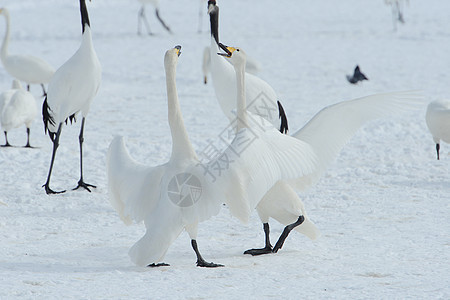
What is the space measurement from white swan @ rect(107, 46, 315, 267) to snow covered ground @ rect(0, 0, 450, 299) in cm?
25

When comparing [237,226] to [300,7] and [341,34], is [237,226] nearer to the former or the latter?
[341,34]

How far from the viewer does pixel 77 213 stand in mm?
6035

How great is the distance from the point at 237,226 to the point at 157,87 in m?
7.86

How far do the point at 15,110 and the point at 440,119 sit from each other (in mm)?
4637

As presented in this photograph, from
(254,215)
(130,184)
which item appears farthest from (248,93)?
(130,184)

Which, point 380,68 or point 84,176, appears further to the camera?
point 380,68

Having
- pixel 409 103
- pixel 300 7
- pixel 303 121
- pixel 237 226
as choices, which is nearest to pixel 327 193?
pixel 237 226

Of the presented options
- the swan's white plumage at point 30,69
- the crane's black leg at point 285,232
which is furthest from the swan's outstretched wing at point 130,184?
the swan's white plumage at point 30,69

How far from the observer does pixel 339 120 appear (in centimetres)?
518

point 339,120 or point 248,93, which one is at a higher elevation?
point 339,120

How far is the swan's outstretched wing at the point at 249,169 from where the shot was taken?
431 centimetres

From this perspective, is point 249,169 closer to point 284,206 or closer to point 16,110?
point 284,206

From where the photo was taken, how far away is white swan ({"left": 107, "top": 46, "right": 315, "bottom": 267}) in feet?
14.2

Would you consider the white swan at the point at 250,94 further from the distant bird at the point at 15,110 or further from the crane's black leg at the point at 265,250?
the distant bird at the point at 15,110
